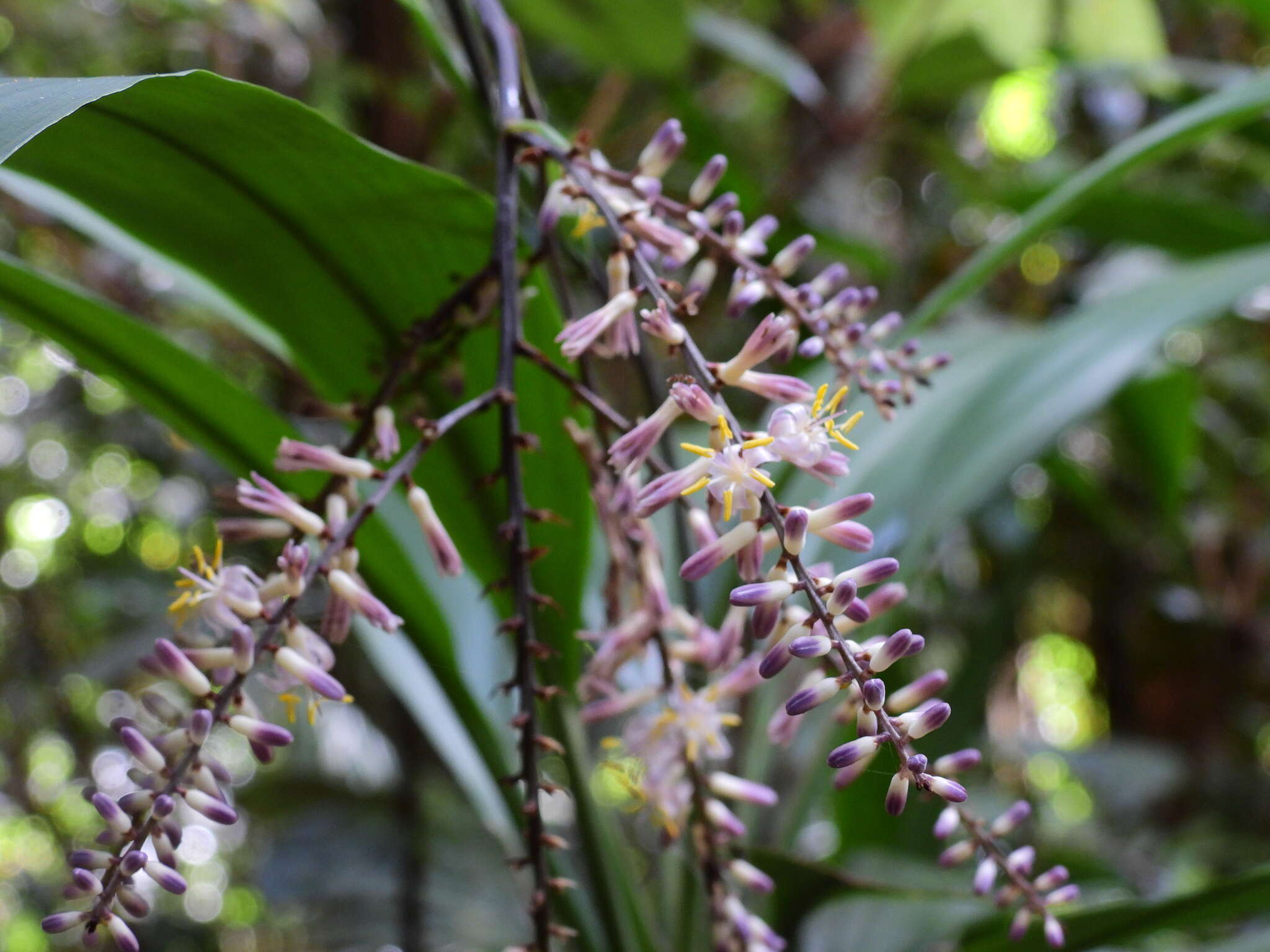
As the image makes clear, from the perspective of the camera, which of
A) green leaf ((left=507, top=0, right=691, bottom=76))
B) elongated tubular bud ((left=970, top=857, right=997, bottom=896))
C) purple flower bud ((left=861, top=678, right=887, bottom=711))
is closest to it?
purple flower bud ((left=861, top=678, right=887, bottom=711))

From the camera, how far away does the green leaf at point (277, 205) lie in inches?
14.3

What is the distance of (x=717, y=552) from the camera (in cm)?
26

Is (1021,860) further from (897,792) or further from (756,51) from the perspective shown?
(756,51)

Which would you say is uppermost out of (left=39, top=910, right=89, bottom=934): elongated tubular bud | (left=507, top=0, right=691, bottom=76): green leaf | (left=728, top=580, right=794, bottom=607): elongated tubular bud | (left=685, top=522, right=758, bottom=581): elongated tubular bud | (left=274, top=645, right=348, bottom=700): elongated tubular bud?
(left=507, top=0, right=691, bottom=76): green leaf

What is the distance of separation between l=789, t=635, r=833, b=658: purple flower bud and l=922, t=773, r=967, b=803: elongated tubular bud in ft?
0.13

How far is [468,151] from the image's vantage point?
141cm

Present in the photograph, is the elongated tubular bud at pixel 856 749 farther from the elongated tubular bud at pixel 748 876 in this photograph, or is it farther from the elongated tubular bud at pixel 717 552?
the elongated tubular bud at pixel 748 876

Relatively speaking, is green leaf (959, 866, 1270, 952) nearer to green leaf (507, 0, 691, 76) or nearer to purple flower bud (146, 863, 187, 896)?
purple flower bud (146, 863, 187, 896)

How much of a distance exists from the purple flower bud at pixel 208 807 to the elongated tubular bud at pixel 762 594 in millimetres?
157

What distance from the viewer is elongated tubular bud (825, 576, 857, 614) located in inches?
9.4

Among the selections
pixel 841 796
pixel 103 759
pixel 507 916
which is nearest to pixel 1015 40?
pixel 841 796

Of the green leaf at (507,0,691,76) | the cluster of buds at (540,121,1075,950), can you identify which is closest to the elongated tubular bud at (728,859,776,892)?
the cluster of buds at (540,121,1075,950)

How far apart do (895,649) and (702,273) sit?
201mm

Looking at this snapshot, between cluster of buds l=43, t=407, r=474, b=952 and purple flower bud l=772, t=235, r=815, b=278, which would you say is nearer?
cluster of buds l=43, t=407, r=474, b=952
